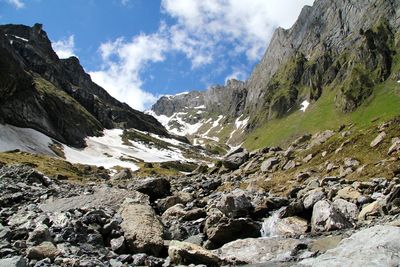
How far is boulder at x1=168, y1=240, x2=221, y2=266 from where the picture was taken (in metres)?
20.3

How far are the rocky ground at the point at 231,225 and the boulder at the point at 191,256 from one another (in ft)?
0.15

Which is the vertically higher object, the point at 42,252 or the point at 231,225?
the point at 42,252

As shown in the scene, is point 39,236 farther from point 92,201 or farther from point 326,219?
point 326,219

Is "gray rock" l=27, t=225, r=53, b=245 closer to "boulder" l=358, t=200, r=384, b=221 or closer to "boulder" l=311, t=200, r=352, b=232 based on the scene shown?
"boulder" l=311, t=200, r=352, b=232

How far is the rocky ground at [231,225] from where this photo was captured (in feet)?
62.5

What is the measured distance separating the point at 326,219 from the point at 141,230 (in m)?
10.3

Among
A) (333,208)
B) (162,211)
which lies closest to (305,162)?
(162,211)

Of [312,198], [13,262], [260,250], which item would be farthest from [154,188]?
[13,262]

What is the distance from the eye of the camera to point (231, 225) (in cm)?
2558

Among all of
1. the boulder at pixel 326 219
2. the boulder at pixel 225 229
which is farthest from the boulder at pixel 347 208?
the boulder at pixel 225 229

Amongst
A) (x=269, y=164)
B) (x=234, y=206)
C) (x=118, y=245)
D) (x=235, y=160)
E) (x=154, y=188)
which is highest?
(x=235, y=160)

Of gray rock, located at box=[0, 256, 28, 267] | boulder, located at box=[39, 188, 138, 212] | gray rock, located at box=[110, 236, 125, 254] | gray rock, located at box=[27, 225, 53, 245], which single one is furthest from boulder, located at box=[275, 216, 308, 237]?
gray rock, located at box=[0, 256, 28, 267]

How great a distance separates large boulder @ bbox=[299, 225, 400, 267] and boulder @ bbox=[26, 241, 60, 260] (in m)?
10.9

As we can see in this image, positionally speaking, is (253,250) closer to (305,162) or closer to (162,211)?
(162,211)
